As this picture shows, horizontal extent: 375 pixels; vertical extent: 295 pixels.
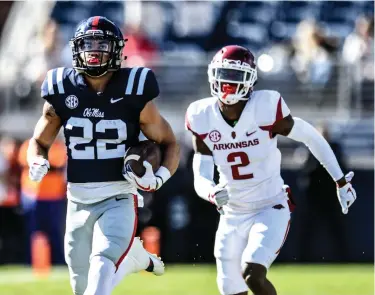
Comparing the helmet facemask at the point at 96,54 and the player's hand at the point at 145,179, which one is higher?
the helmet facemask at the point at 96,54

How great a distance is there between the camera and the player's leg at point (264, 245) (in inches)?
252

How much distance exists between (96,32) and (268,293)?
1766 mm

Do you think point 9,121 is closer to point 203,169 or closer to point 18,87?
point 18,87

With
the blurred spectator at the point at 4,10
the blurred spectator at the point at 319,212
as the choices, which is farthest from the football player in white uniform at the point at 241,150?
the blurred spectator at the point at 4,10

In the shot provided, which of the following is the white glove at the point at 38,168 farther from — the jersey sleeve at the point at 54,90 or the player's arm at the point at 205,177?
the player's arm at the point at 205,177

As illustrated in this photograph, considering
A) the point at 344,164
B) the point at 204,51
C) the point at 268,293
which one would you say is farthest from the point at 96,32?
the point at 204,51

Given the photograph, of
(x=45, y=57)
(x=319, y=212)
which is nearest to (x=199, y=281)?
(x=319, y=212)

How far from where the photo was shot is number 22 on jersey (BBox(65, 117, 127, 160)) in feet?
20.4

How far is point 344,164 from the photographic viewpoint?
11.7 metres

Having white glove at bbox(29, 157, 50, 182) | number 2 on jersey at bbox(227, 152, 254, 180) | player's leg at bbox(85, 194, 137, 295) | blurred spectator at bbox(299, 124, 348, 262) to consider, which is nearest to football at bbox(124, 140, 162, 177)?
player's leg at bbox(85, 194, 137, 295)

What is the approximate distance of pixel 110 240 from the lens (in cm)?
602

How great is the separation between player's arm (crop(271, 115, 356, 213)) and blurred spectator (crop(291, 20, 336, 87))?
211 inches

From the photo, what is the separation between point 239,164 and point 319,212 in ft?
17.8

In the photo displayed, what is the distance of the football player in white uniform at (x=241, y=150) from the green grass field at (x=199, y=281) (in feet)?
8.97
